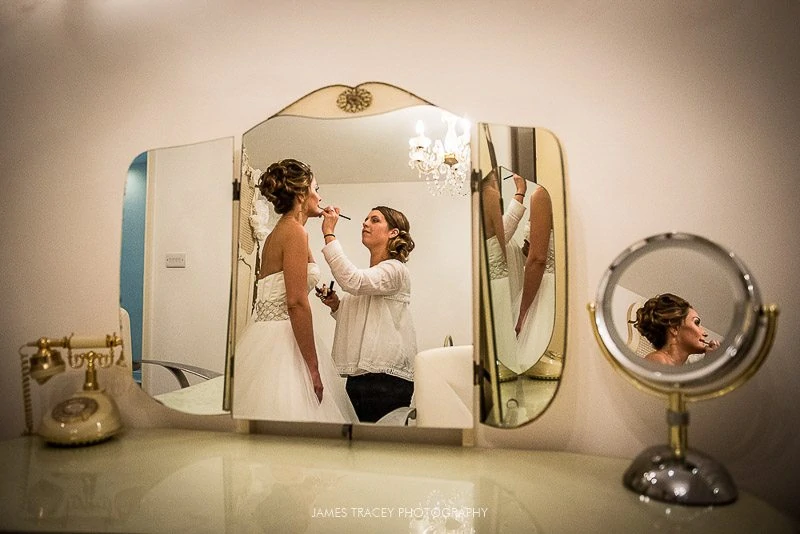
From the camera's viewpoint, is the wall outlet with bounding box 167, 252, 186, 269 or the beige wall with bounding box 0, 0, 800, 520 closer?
the beige wall with bounding box 0, 0, 800, 520

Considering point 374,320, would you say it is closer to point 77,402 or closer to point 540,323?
point 540,323

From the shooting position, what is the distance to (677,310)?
1.29 meters

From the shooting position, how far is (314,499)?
1.11 metres

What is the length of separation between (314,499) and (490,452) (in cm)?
48

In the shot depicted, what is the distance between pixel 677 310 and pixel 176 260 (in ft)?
4.23

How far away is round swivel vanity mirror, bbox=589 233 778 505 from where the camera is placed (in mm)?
1063

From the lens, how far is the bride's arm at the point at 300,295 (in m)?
1.44

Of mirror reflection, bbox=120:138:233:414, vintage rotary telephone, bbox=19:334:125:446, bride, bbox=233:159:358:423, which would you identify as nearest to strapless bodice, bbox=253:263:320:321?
bride, bbox=233:159:358:423

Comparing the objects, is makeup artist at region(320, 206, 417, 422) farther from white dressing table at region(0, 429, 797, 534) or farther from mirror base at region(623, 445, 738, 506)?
mirror base at region(623, 445, 738, 506)

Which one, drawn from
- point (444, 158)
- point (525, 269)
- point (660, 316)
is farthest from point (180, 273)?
point (660, 316)

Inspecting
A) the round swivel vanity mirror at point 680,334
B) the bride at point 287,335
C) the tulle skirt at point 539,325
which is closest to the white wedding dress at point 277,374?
the bride at point 287,335

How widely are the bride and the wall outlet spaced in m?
0.24

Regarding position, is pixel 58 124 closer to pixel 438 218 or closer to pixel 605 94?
pixel 438 218

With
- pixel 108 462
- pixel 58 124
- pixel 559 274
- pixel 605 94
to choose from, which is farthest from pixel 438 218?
pixel 58 124
